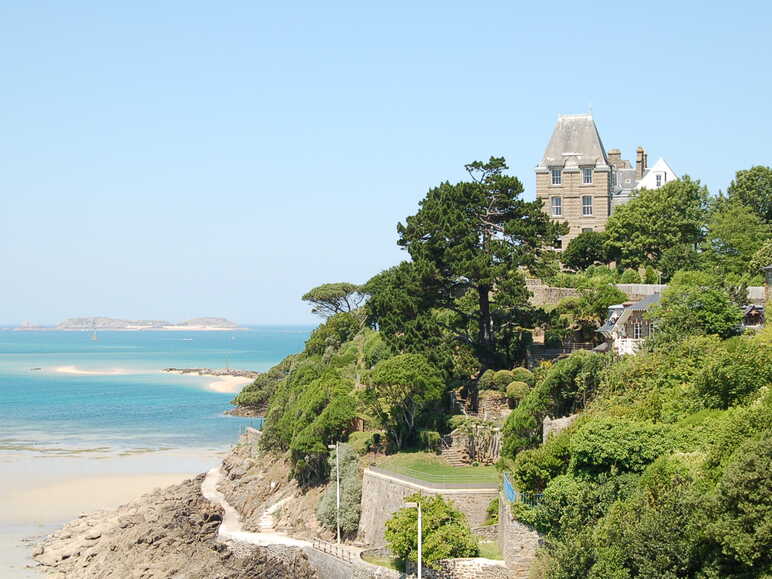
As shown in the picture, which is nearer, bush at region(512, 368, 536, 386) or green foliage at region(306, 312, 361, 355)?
bush at region(512, 368, 536, 386)

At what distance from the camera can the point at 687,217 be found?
56125 millimetres

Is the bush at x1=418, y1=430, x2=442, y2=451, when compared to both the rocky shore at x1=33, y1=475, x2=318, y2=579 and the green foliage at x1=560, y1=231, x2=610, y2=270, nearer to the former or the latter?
the rocky shore at x1=33, y1=475, x2=318, y2=579

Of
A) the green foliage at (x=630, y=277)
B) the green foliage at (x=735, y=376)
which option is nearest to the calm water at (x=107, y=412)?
the green foliage at (x=630, y=277)

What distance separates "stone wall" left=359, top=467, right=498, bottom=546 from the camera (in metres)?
34.8

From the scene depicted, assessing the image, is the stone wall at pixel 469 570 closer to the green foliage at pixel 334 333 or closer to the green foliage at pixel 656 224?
the green foliage at pixel 656 224

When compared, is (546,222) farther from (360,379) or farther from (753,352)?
(753,352)

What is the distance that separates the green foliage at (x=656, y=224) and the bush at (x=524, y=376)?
15073 mm

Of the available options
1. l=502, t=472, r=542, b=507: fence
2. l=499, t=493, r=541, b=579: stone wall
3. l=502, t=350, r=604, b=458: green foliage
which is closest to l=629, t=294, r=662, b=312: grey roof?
l=502, t=350, r=604, b=458: green foliage

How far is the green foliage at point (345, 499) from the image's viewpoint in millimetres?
38906

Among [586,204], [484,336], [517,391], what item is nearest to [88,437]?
[586,204]

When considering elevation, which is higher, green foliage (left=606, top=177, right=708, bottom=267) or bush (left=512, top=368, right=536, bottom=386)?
green foliage (left=606, top=177, right=708, bottom=267)

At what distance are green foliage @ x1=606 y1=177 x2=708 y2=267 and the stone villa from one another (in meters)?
5.40

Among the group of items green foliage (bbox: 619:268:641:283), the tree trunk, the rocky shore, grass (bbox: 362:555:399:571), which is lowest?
the rocky shore

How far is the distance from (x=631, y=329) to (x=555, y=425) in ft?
24.0
